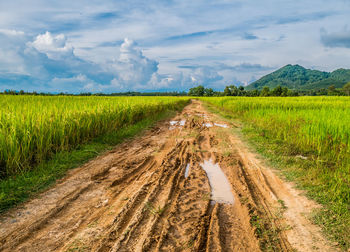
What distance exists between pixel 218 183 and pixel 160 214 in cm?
146

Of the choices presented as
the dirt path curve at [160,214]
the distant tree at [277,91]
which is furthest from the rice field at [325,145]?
the distant tree at [277,91]

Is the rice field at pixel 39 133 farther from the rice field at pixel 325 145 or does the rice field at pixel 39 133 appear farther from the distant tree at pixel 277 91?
the distant tree at pixel 277 91

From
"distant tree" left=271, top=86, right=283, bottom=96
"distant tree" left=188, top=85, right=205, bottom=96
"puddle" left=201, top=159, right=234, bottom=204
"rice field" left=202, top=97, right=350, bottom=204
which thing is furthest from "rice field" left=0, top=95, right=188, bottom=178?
"distant tree" left=188, top=85, right=205, bottom=96

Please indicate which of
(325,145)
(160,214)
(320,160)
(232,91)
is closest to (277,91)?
(232,91)

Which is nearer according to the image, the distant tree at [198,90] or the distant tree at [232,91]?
the distant tree at [232,91]

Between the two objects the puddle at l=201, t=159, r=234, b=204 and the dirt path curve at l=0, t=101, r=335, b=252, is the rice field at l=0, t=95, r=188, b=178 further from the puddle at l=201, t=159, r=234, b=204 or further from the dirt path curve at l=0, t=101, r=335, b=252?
the puddle at l=201, t=159, r=234, b=204

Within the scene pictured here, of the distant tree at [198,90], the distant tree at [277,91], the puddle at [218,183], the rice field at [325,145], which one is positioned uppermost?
the distant tree at [198,90]

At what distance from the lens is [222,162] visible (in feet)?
15.7

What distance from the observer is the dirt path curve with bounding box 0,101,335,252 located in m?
2.15

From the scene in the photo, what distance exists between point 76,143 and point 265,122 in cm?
735

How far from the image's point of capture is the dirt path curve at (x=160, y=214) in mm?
2152

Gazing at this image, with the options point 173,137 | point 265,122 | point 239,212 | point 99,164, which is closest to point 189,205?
point 239,212

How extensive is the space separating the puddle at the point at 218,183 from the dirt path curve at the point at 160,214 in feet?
0.30

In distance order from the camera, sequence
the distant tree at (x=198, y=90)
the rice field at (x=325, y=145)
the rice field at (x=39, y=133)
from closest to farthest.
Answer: the rice field at (x=325, y=145) → the rice field at (x=39, y=133) → the distant tree at (x=198, y=90)
